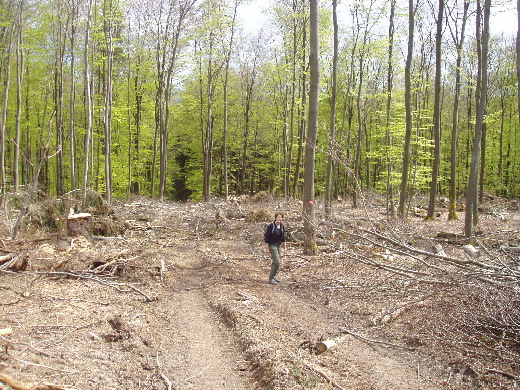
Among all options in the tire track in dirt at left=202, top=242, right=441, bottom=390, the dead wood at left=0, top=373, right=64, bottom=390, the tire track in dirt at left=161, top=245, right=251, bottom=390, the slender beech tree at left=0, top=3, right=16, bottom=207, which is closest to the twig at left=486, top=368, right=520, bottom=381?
the tire track in dirt at left=202, top=242, right=441, bottom=390

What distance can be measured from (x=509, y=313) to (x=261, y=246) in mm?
8831

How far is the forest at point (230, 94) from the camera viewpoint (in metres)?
18.0

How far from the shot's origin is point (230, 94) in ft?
107

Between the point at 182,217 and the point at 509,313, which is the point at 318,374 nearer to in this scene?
the point at 509,313

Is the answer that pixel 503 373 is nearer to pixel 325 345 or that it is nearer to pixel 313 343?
pixel 325 345

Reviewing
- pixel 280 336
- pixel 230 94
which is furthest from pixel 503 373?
pixel 230 94

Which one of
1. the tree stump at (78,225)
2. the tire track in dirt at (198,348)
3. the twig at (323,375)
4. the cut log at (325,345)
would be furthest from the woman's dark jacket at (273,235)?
the tree stump at (78,225)

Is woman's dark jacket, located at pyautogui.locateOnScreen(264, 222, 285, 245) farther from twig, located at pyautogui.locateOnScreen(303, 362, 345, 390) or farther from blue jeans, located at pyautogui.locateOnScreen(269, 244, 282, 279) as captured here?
twig, located at pyautogui.locateOnScreen(303, 362, 345, 390)

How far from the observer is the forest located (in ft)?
59.0

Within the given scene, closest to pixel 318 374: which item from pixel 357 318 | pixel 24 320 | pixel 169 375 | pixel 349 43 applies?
pixel 169 375

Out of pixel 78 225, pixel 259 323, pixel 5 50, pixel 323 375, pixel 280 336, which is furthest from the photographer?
pixel 5 50

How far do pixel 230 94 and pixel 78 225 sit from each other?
23.2m

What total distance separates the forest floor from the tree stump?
1363mm

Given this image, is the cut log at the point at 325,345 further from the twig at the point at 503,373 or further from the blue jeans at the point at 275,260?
the blue jeans at the point at 275,260
